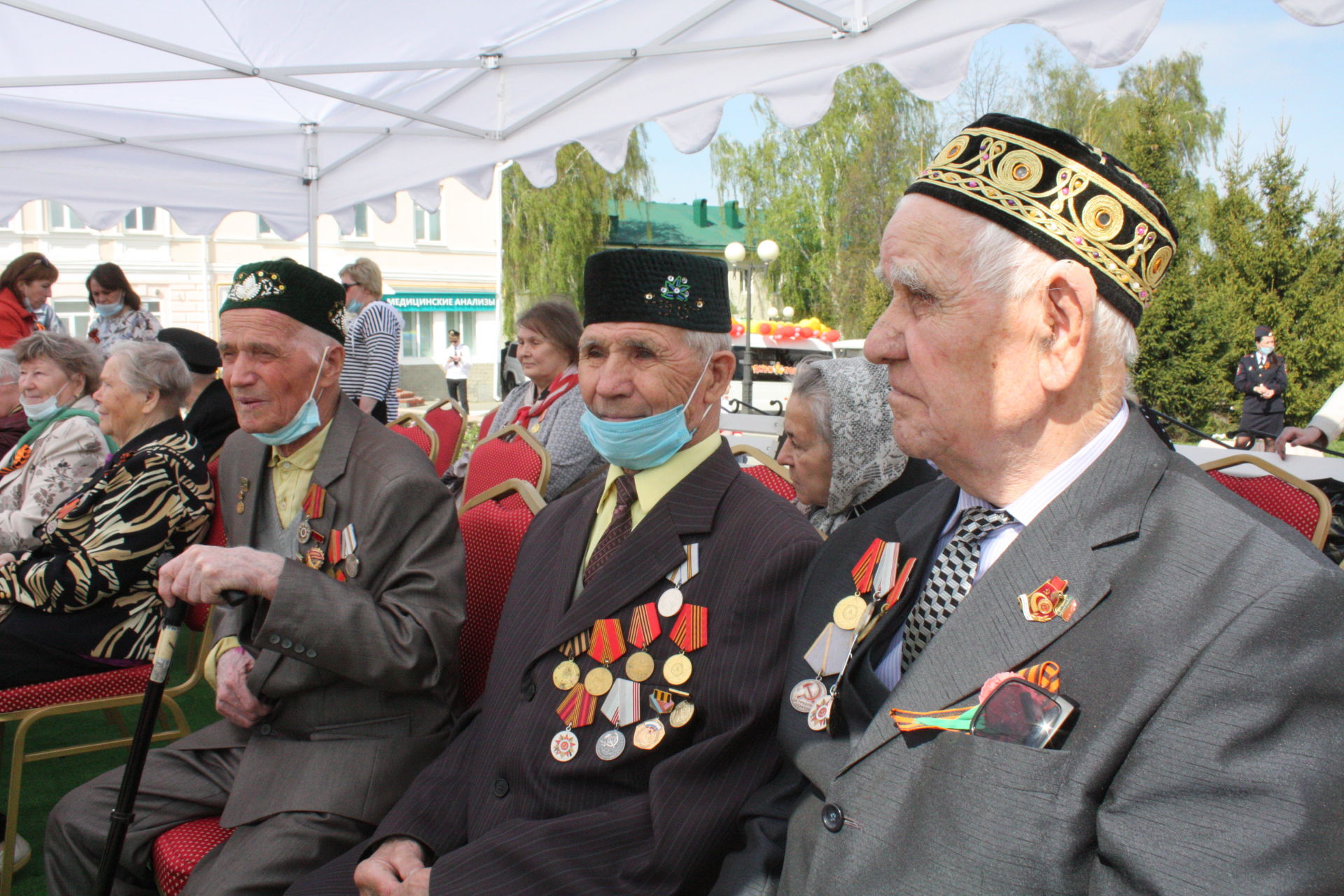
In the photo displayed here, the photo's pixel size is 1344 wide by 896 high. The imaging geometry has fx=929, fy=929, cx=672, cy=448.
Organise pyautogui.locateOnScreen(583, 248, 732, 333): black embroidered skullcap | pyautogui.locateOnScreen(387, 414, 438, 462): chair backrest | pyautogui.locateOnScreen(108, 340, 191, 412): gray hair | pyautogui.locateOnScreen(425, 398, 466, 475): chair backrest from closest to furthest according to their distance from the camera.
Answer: pyautogui.locateOnScreen(583, 248, 732, 333): black embroidered skullcap < pyautogui.locateOnScreen(108, 340, 191, 412): gray hair < pyautogui.locateOnScreen(387, 414, 438, 462): chair backrest < pyautogui.locateOnScreen(425, 398, 466, 475): chair backrest

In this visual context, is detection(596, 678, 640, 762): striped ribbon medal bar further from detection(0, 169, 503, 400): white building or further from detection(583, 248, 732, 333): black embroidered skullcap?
detection(0, 169, 503, 400): white building

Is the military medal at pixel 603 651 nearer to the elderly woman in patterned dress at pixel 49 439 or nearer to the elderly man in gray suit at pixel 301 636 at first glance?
the elderly man in gray suit at pixel 301 636

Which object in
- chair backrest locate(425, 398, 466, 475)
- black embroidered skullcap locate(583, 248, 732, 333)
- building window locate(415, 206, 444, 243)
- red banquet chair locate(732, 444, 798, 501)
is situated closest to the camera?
black embroidered skullcap locate(583, 248, 732, 333)

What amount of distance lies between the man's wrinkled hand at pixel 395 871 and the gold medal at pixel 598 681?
0.44 m

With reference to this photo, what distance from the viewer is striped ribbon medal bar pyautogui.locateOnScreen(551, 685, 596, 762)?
1.73 m

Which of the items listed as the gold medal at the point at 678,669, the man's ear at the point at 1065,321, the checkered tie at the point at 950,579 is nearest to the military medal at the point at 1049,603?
the checkered tie at the point at 950,579

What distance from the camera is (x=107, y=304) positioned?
7199 mm

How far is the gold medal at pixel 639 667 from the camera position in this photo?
1.73 m

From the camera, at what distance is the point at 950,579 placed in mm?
1383

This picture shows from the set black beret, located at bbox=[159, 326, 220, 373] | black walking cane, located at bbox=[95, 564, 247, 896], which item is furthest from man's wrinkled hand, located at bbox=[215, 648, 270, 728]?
black beret, located at bbox=[159, 326, 220, 373]

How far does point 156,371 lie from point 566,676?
235cm

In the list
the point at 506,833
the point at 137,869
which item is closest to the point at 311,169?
the point at 137,869

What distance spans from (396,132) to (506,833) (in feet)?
19.5

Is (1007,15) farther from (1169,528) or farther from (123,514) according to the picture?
(123,514)
